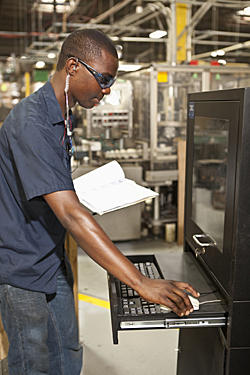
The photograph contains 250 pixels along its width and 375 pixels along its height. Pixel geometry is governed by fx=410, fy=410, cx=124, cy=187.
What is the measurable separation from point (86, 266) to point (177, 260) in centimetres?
257

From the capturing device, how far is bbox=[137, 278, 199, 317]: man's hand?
1136mm

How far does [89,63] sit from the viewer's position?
1321mm

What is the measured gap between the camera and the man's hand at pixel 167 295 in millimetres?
1136

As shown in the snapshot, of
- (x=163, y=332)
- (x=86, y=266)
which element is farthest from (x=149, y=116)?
(x=163, y=332)

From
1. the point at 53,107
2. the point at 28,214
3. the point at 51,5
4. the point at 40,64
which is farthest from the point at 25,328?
the point at 51,5

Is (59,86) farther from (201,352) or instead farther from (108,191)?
(201,352)

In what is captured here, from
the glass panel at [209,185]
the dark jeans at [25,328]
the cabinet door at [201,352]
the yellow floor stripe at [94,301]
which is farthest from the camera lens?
the yellow floor stripe at [94,301]

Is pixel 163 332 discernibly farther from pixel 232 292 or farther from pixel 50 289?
pixel 232 292

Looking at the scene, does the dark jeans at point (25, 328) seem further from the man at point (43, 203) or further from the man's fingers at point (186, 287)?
the man's fingers at point (186, 287)

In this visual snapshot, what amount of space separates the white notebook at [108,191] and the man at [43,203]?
17cm

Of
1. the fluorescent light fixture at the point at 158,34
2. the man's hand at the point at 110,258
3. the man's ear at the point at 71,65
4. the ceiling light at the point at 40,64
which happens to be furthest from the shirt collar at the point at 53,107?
the fluorescent light fixture at the point at 158,34

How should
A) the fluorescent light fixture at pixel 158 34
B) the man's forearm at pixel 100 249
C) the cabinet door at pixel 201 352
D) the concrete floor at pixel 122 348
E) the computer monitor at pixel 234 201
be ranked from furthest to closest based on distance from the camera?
the fluorescent light fixture at pixel 158 34, the concrete floor at pixel 122 348, the cabinet door at pixel 201 352, the man's forearm at pixel 100 249, the computer monitor at pixel 234 201

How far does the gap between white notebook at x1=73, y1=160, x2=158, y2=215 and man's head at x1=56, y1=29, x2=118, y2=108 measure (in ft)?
1.27

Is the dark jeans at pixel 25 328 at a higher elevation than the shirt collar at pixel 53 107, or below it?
below
